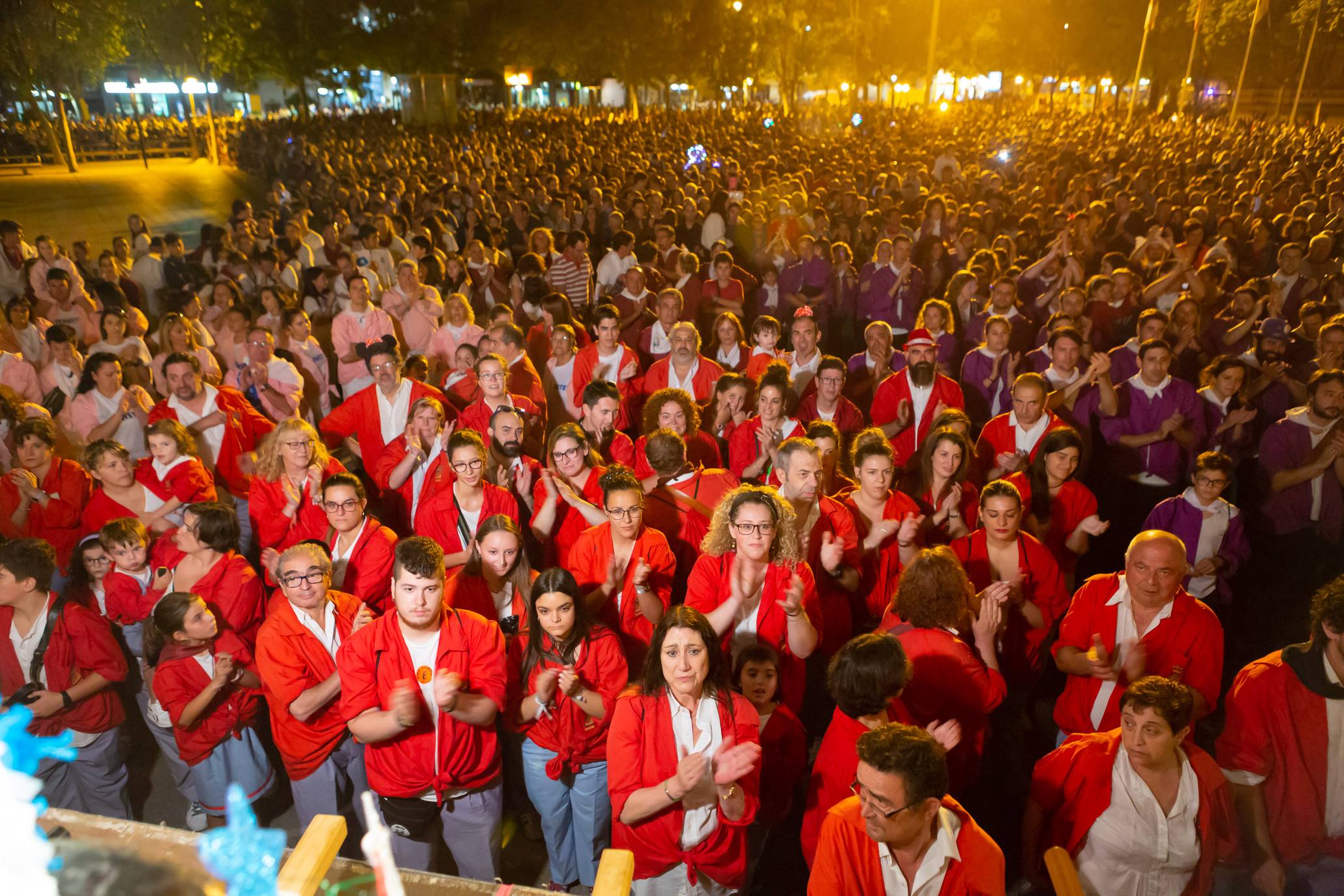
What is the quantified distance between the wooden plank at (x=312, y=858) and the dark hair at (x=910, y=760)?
1.47m

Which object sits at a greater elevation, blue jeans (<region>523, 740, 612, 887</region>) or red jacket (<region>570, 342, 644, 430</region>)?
red jacket (<region>570, 342, 644, 430</region>)

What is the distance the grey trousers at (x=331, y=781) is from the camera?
3.73 meters

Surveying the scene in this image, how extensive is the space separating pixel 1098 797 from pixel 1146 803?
0.48 feet

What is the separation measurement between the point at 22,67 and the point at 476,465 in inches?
1208

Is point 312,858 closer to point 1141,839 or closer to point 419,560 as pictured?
point 419,560

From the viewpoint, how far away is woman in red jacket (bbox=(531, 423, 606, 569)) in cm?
475

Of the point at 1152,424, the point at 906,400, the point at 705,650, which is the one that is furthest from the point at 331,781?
the point at 1152,424

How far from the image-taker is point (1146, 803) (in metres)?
2.81

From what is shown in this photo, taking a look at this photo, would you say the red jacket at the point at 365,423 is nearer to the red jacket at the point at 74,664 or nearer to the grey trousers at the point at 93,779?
the red jacket at the point at 74,664

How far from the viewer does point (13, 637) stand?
147 inches

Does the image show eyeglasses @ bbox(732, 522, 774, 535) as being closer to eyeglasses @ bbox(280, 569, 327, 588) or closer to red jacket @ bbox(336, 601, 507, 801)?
red jacket @ bbox(336, 601, 507, 801)

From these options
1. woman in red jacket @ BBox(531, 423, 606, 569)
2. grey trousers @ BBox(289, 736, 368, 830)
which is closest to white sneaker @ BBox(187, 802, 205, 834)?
grey trousers @ BBox(289, 736, 368, 830)

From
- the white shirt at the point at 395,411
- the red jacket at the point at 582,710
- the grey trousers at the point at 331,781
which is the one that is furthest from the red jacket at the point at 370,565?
the white shirt at the point at 395,411

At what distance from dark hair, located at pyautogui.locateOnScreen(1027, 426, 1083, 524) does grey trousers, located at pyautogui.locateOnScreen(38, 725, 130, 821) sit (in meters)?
4.92
